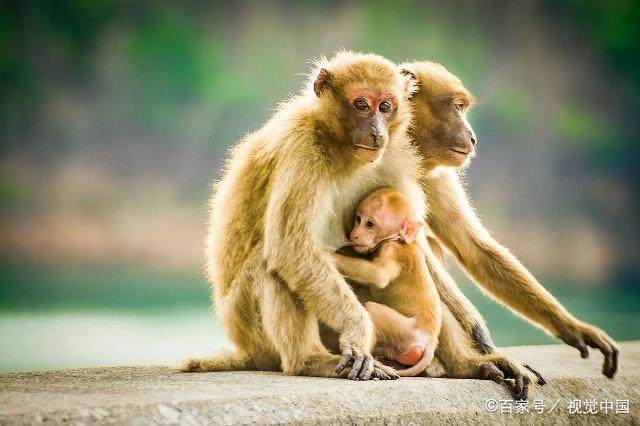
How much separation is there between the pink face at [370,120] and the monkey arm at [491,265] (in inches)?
36.2

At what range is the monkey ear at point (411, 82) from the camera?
16.8 feet

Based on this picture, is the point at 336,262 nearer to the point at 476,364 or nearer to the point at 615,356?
the point at 476,364

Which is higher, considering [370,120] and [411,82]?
[411,82]

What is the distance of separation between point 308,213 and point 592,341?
1789 mm

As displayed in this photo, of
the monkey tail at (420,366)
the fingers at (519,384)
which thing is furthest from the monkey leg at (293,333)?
the fingers at (519,384)

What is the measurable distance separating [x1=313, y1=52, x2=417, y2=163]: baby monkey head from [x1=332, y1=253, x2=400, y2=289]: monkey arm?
0.53 m

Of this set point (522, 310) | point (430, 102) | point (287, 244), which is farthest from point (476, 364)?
point (430, 102)

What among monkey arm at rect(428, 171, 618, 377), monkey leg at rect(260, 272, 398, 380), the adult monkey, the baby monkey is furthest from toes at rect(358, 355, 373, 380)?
monkey arm at rect(428, 171, 618, 377)

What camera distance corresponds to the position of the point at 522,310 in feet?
17.0

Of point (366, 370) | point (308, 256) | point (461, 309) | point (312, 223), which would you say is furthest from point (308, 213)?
point (461, 309)

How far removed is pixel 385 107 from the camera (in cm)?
461

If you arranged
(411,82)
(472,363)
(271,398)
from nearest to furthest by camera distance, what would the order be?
1. (271,398)
2. (472,363)
3. (411,82)

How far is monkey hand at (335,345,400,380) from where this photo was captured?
168 inches

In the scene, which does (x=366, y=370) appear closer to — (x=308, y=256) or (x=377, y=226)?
(x=308, y=256)
